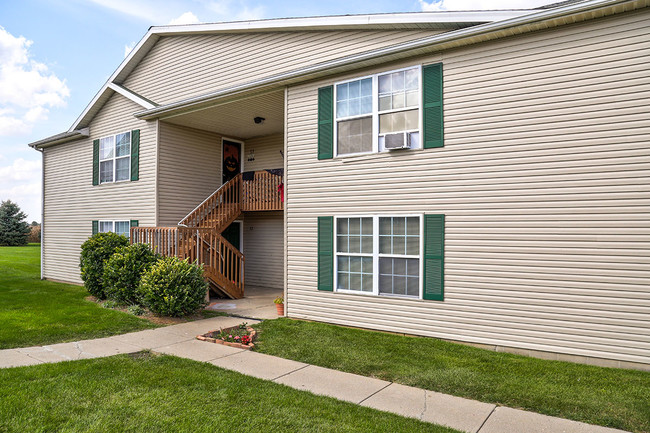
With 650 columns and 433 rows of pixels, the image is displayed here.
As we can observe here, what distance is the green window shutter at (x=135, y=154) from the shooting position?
12.1m

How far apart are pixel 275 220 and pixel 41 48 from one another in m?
12.8

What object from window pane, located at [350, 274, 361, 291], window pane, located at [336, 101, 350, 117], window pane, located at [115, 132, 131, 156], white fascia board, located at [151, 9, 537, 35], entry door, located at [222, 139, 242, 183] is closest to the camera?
white fascia board, located at [151, 9, 537, 35]

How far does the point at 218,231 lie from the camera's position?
1158 cm

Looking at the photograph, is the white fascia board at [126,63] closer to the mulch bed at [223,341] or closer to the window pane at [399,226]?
the mulch bed at [223,341]

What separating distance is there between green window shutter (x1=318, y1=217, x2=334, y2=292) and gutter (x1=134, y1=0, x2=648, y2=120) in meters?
2.94

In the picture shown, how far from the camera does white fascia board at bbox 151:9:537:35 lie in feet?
22.2

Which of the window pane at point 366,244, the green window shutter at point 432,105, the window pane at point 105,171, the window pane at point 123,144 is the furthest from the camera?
the window pane at point 105,171

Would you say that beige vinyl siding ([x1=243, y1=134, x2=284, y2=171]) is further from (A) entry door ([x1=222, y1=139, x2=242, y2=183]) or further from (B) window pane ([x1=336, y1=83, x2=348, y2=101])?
(B) window pane ([x1=336, y1=83, x2=348, y2=101])

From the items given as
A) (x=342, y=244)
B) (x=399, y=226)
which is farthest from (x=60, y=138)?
(x=399, y=226)

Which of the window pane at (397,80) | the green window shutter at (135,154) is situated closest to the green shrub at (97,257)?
the green window shutter at (135,154)

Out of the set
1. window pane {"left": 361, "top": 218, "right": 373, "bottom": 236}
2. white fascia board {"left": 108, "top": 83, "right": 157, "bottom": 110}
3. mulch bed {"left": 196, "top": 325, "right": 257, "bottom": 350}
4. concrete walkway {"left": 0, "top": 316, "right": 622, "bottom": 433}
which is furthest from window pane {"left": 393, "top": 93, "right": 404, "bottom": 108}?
white fascia board {"left": 108, "top": 83, "right": 157, "bottom": 110}

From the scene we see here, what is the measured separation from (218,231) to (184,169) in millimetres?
2276

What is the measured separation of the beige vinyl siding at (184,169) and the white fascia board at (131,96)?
640 millimetres

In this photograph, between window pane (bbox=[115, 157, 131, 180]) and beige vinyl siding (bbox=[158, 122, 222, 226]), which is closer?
beige vinyl siding (bbox=[158, 122, 222, 226])
